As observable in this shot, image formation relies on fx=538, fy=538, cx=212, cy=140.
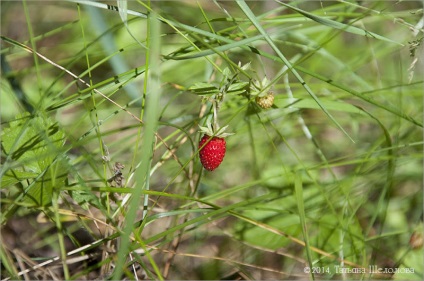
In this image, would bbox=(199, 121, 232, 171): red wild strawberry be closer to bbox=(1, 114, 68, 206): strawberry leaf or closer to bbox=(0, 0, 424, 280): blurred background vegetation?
bbox=(0, 0, 424, 280): blurred background vegetation

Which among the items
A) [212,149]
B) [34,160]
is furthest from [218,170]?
[34,160]

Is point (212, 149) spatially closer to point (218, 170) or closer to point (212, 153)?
point (212, 153)

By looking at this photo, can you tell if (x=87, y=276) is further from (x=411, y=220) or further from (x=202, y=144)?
(x=411, y=220)

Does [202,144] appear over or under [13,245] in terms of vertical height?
over

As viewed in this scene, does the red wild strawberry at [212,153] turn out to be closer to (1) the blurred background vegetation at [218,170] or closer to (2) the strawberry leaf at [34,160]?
(1) the blurred background vegetation at [218,170]

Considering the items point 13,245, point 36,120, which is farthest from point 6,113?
point 36,120

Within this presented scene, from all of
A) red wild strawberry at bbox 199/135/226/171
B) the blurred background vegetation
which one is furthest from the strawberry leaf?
red wild strawberry at bbox 199/135/226/171
